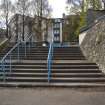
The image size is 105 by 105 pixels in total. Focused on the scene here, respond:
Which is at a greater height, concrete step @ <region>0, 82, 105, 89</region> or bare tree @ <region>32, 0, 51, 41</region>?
bare tree @ <region>32, 0, 51, 41</region>

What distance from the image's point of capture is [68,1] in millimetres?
41562

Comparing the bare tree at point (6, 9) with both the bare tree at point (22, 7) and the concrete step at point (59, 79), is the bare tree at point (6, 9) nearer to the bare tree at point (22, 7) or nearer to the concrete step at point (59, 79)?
the bare tree at point (22, 7)

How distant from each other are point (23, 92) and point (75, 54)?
23.3 ft

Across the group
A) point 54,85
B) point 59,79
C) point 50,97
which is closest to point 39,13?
point 59,79

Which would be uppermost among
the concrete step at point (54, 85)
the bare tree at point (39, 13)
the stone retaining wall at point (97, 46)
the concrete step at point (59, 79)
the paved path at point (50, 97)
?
the bare tree at point (39, 13)

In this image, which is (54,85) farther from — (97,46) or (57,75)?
(97,46)

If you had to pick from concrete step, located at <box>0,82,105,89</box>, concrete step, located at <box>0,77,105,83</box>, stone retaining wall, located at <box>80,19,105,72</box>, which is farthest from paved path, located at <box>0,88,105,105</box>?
stone retaining wall, located at <box>80,19,105,72</box>

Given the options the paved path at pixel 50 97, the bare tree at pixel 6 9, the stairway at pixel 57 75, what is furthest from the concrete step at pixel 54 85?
the bare tree at pixel 6 9

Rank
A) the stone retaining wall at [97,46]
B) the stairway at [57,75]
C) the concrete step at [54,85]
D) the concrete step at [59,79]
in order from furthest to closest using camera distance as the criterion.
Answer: the stone retaining wall at [97,46], the concrete step at [59,79], the stairway at [57,75], the concrete step at [54,85]

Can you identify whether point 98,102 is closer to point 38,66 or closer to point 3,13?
point 38,66

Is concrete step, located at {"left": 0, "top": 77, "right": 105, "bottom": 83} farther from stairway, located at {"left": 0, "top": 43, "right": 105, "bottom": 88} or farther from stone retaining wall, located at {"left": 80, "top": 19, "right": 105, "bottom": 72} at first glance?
stone retaining wall, located at {"left": 80, "top": 19, "right": 105, "bottom": 72}

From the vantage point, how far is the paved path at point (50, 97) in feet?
24.7

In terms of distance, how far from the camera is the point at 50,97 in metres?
8.23

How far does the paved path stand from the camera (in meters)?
7.53
